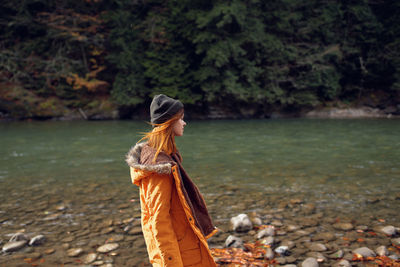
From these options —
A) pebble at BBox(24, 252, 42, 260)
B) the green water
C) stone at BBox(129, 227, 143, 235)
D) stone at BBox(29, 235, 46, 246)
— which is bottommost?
the green water

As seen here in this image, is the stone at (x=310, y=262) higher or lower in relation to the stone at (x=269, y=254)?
higher

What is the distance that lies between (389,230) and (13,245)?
4.12 m

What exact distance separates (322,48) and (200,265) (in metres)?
22.7

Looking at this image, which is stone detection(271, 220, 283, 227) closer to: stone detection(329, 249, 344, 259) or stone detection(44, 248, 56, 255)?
stone detection(329, 249, 344, 259)

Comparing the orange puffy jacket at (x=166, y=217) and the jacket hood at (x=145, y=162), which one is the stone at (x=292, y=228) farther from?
the jacket hood at (x=145, y=162)

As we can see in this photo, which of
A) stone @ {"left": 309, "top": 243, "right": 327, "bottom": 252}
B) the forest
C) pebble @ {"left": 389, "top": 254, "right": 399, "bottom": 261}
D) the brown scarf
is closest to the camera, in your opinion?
the brown scarf

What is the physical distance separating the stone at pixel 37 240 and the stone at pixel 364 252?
3.29 m

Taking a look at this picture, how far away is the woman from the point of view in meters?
1.91

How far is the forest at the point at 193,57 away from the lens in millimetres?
20031

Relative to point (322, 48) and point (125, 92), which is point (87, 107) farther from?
point (322, 48)

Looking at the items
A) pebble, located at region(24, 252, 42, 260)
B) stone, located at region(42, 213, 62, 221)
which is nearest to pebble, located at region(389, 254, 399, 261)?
pebble, located at region(24, 252, 42, 260)

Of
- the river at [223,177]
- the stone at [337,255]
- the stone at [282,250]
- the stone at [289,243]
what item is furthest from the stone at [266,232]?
the stone at [337,255]

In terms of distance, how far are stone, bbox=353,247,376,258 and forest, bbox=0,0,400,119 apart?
16.6 m

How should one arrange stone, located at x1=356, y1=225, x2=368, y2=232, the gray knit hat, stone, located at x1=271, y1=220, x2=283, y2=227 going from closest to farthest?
the gray knit hat → stone, located at x1=356, y1=225, x2=368, y2=232 → stone, located at x1=271, y1=220, x2=283, y2=227
